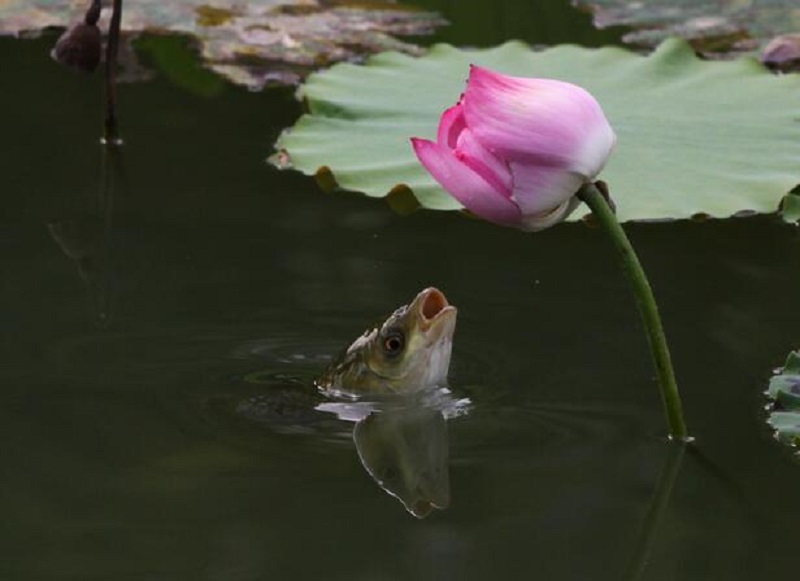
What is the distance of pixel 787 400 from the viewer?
2312 mm

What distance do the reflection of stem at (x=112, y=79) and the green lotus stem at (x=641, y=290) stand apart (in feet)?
6.03

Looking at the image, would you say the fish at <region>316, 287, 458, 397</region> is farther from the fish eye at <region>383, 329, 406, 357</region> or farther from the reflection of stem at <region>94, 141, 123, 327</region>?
the reflection of stem at <region>94, 141, 123, 327</region>

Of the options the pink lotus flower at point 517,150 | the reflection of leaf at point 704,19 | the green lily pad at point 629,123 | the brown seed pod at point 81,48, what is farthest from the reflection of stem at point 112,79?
the pink lotus flower at point 517,150

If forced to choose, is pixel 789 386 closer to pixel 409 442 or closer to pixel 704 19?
pixel 409 442

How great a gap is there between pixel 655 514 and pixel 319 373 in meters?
0.66

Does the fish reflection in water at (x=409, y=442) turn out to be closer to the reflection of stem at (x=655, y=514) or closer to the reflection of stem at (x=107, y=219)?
the reflection of stem at (x=655, y=514)

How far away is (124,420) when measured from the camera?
7.86ft

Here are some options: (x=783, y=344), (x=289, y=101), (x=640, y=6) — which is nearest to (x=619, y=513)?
(x=783, y=344)

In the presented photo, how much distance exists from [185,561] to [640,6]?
10.5 feet

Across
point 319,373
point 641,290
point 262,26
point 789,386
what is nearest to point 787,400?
point 789,386

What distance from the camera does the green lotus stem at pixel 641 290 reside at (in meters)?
2.13

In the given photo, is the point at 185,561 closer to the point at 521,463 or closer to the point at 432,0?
the point at 521,463

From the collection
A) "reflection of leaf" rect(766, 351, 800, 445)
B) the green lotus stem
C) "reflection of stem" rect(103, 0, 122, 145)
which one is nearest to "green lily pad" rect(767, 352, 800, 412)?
"reflection of leaf" rect(766, 351, 800, 445)

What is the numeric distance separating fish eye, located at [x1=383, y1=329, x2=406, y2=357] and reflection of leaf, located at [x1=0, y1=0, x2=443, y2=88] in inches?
72.8
